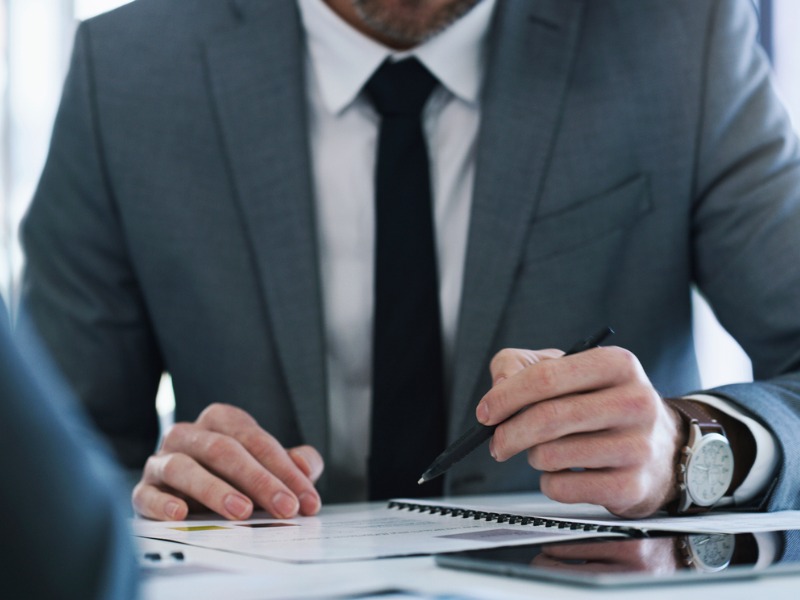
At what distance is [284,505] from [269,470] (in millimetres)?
61

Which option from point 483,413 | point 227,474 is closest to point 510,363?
point 483,413

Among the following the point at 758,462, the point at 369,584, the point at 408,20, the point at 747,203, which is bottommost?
the point at 758,462

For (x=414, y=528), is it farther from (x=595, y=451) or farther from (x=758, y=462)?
(x=758, y=462)

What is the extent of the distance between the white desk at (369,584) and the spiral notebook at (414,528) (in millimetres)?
36

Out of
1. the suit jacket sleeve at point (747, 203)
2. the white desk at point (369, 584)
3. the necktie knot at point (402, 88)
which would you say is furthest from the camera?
the necktie knot at point (402, 88)

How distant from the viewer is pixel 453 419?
1194 mm

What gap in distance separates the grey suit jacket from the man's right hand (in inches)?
24.0

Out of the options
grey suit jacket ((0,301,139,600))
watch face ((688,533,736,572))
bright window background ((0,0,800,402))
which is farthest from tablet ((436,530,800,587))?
bright window background ((0,0,800,402))

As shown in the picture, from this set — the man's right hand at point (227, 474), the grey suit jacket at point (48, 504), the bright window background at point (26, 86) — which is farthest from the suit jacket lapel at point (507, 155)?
the bright window background at point (26, 86)

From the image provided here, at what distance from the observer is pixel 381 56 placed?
4.37ft

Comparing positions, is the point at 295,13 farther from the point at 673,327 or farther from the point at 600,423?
the point at 600,423

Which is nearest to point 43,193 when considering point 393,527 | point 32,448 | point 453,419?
point 453,419

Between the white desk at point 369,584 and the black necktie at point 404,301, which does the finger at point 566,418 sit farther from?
the black necktie at point 404,301

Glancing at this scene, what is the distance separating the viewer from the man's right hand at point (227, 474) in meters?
0.85
